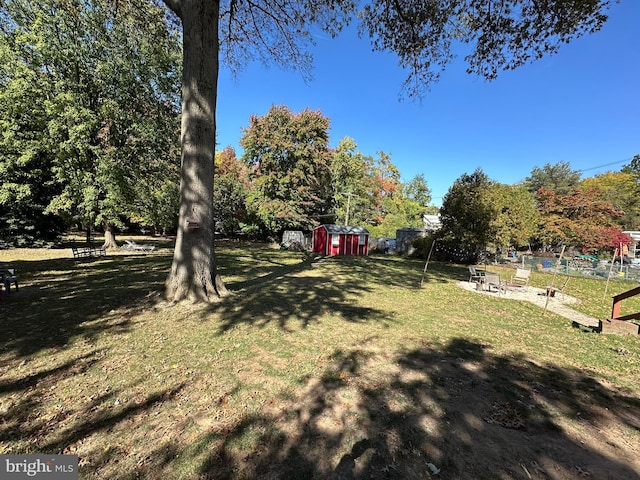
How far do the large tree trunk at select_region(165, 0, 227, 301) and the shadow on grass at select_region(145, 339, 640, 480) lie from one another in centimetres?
398

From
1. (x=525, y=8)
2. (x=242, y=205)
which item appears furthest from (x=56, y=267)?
(x=242, y=205)

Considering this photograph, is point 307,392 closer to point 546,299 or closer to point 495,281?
point 546,299

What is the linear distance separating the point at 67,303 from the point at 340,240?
19.3 meters

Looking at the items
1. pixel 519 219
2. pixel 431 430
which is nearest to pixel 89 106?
pixel 431 430

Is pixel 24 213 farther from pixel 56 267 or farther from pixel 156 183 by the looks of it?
pixel 56 267

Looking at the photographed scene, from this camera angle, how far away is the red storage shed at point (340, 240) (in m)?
23.9

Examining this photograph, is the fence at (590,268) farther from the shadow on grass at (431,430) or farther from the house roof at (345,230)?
the house roof at (345,230)

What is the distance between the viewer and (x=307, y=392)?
321cm

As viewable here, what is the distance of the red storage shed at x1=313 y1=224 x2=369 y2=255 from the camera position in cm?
2386

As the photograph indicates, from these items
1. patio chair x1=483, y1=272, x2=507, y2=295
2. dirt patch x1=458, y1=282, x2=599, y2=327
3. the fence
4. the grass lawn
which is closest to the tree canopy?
the grass lawn

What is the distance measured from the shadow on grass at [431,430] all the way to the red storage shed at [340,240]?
1998 centimetres

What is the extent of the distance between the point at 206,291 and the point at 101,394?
3.49 metres

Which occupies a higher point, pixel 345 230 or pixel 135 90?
pixel 135 90

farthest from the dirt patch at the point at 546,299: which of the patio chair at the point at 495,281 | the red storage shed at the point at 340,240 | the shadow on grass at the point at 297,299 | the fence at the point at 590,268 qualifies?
the red storage shed at the point at 340,240
